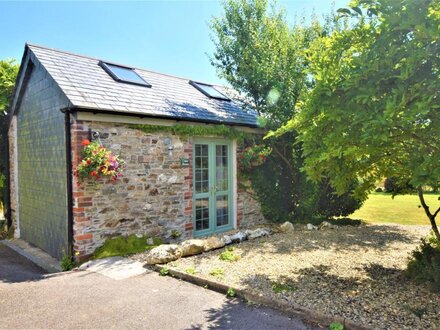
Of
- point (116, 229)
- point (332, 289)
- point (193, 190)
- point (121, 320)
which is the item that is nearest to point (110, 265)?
point (116, 229)

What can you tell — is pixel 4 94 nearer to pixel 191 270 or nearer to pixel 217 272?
pixel 191 270

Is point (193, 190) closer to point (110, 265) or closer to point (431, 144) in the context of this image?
point (110, 265)

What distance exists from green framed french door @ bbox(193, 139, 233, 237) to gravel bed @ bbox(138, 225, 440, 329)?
5.86 feet

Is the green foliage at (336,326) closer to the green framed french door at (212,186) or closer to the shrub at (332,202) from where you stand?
the green framed french door at (212,186)

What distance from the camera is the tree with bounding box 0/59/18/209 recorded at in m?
10.9

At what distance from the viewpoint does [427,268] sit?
4.60 metres

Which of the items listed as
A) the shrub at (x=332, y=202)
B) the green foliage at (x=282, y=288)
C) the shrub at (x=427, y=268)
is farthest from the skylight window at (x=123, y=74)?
the shrub at (x=427, y=268)

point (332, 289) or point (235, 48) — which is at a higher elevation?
point (235, 48)

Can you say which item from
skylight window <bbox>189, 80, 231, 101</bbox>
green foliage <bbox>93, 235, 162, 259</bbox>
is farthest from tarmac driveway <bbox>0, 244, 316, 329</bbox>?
skylight window <bbox>189, 80, 231, 101</bbox>

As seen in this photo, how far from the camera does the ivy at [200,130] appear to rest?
7684mm

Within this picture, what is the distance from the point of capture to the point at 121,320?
3953 millimetres

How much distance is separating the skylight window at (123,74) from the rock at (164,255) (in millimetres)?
5263

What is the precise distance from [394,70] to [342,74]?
66 cm

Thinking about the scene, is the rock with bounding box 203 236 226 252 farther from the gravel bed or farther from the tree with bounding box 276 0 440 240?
the tree with bounding box 276 0 440 240
